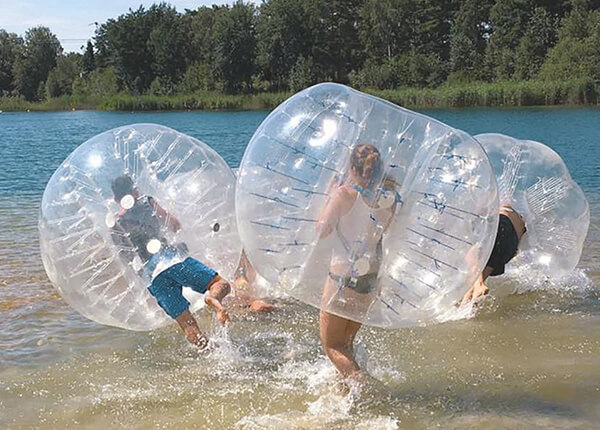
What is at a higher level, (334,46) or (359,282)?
(334,46)

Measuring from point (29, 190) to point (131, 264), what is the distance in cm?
1129

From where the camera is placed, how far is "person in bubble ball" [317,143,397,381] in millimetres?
3881

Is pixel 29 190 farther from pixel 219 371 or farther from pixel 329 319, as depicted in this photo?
pixel 329 319

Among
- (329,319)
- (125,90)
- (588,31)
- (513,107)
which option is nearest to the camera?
(329,319)

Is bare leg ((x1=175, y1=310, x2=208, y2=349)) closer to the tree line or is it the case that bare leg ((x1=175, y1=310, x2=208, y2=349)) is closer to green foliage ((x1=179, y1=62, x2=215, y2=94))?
the tree line

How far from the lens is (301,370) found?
195 inches

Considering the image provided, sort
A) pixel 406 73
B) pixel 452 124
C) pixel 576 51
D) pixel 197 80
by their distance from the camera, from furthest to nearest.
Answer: pixel 197 80 < pixel 406 73 < pixel 576 51 < pixel 452 124

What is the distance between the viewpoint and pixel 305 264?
398 centimetres

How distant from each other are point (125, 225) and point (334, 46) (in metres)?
60.8

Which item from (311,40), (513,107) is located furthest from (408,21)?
(513,107)

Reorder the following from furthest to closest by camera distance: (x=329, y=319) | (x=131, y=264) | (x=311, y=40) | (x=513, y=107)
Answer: (x=311, y=40) → (x=513, y=107) → (x=131, y=264) → (x=329, y=319)

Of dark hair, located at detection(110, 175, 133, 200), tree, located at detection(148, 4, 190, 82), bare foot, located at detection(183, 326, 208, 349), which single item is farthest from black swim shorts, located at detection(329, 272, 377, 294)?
tree, located at detection(148, 4, 190, 82)

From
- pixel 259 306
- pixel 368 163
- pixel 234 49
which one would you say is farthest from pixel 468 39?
pixel 368 163

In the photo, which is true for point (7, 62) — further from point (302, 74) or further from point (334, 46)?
point (302, 74)
